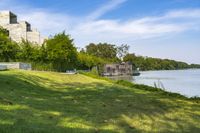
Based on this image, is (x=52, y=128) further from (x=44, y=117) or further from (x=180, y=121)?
(x=180, y=121)

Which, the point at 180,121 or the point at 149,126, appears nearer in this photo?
the point at 149,126

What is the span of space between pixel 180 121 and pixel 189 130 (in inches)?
61.6

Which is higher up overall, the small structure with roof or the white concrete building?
the white concrete building

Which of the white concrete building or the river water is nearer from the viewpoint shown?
the river water

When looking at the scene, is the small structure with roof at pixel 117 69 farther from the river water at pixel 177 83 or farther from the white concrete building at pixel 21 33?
the white concrete building at pixel 21 33

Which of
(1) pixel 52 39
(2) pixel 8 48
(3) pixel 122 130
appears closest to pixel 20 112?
(3) pixel 122 130

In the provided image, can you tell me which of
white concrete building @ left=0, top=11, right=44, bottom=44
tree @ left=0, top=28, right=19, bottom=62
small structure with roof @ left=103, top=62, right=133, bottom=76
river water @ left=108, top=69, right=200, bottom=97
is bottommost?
river water @ left=108, top=69, right=200, bottom=97

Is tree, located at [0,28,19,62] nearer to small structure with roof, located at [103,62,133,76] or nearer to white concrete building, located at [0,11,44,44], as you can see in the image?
white concrete building, located at [0,11,44,44]

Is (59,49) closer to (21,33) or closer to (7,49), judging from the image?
(7,49)

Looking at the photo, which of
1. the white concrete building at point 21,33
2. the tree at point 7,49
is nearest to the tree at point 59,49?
the tree at point 7,49

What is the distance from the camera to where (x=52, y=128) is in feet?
30.2

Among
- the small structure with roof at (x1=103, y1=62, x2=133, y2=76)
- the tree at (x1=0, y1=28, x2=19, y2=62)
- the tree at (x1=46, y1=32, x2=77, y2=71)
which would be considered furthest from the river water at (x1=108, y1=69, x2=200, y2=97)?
the small structure with roof at (x1=103, y1=62, x2=133, y2=76)

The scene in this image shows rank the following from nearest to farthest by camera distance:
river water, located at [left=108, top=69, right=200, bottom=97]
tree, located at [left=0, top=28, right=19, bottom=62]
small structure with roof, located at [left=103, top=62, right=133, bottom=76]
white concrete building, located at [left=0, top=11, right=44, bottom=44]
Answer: river water, located at [left=108, top=69, right=200, bottom=97] < tree, located at [left=0, top=28, right=19, bottom=62] < white concrete building, located at [left=0, top=11, right=44, bottom=44] < small structure with roof, located at [left=103, top=62, right=133, bottom=76]

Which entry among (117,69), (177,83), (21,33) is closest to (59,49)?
(177,83)
